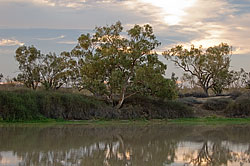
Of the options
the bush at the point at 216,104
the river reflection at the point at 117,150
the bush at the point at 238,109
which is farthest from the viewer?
the bush at the point at 216,104

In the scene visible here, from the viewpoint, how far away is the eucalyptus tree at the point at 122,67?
98.7ft

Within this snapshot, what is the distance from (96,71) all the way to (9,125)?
34.0 ft

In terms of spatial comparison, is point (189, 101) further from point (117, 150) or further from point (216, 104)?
point (117, 150)

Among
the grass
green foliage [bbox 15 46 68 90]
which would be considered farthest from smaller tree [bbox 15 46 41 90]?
the grass

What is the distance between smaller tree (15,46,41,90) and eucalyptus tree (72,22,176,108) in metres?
9.55

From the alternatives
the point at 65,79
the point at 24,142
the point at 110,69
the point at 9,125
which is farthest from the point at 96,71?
the point at 24,142

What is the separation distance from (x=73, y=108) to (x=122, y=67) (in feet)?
19.5

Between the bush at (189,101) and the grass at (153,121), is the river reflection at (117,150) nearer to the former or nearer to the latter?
the grass at (153,121)

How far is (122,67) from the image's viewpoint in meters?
31.4

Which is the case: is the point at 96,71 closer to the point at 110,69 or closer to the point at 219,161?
the point at 110,69

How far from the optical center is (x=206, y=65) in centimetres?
4766

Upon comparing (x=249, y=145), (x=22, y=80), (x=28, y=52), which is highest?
(x=28, y=52)

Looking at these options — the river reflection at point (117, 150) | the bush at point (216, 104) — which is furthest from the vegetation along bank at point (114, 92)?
the river reflection at point (117, 150)

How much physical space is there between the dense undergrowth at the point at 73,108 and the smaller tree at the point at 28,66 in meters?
11.7
